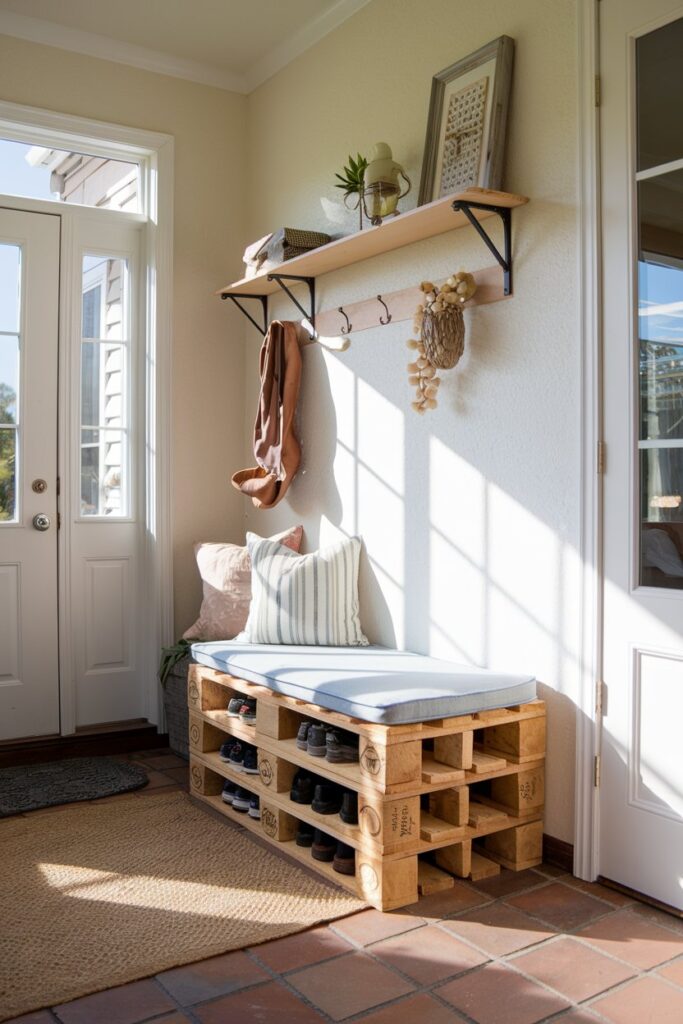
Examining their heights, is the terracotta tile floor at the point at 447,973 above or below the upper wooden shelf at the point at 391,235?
below

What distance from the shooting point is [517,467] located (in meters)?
2.76

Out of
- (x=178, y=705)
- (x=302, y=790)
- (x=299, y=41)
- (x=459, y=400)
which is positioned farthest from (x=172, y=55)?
(x=302, y=790)

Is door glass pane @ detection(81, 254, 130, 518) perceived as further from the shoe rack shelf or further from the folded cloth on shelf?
the shoe rack shelf

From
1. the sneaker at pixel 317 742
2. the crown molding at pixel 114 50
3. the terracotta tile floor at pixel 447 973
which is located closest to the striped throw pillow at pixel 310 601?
the sneaker at pixel 317 742

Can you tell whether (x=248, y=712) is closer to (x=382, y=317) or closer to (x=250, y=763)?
(x=250, y=763)

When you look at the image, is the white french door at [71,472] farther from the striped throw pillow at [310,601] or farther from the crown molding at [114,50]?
the striped throw pillow at [310,601]

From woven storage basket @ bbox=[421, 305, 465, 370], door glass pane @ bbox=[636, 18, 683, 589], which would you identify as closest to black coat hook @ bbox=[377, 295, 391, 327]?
woven storage basket @ bbox=[421, 305, 465, 370]

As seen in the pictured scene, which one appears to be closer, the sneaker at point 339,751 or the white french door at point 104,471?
the sneaker at point 339,751

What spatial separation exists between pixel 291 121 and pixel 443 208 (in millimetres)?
1467

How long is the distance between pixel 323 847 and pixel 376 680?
1.59 feet

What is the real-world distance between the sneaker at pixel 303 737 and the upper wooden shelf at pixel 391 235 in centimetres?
156

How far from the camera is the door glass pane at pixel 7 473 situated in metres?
3.76

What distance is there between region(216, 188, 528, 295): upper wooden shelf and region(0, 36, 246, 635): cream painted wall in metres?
0.32

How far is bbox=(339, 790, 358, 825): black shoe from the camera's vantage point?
8.20ft
